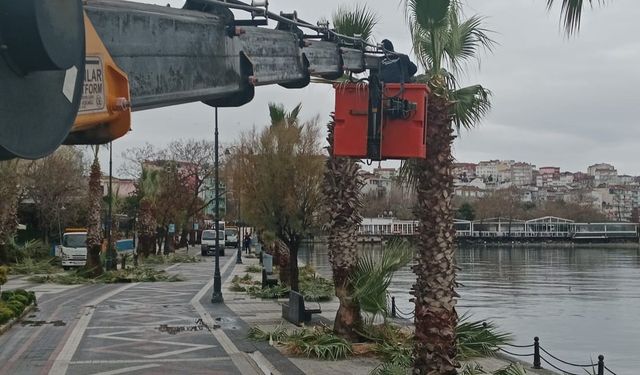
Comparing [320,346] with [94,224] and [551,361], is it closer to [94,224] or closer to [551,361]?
[551,361]

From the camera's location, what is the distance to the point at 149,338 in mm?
18406

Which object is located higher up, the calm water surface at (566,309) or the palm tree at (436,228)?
the palm tree at (436,228)

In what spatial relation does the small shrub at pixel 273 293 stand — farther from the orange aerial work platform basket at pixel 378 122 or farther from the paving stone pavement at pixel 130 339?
the orange aerial work platform basket at pixel 378 122

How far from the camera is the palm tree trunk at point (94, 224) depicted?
120 ft

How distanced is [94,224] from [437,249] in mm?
29141

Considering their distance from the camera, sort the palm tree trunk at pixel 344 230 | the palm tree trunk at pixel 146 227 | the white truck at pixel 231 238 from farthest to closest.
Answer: the white truck at pixel 231 238 < the palm tree trunk at pixel 146 227 < the palm tree trunk at pixel 344 230

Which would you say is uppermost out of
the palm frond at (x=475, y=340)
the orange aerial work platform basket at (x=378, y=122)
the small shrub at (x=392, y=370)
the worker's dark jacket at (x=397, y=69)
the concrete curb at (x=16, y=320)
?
the worker's dark jacket at (x=397, y=69)

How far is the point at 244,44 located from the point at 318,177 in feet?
61.4

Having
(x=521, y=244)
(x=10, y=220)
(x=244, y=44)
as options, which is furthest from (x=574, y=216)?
(x=244, y=44)

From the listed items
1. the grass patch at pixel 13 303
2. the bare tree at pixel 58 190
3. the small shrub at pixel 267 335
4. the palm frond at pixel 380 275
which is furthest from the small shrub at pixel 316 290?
the bare tree at pixel 58 190

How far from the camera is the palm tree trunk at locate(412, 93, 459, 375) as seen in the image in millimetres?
10477

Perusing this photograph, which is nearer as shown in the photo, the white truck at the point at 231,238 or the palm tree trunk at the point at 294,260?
the palm tree trunk at the point at 294,260

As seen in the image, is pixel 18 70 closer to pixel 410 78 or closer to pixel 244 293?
pixel 410 78

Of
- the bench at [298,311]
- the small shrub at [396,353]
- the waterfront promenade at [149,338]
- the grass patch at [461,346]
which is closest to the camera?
the grass patch at [461,346]
